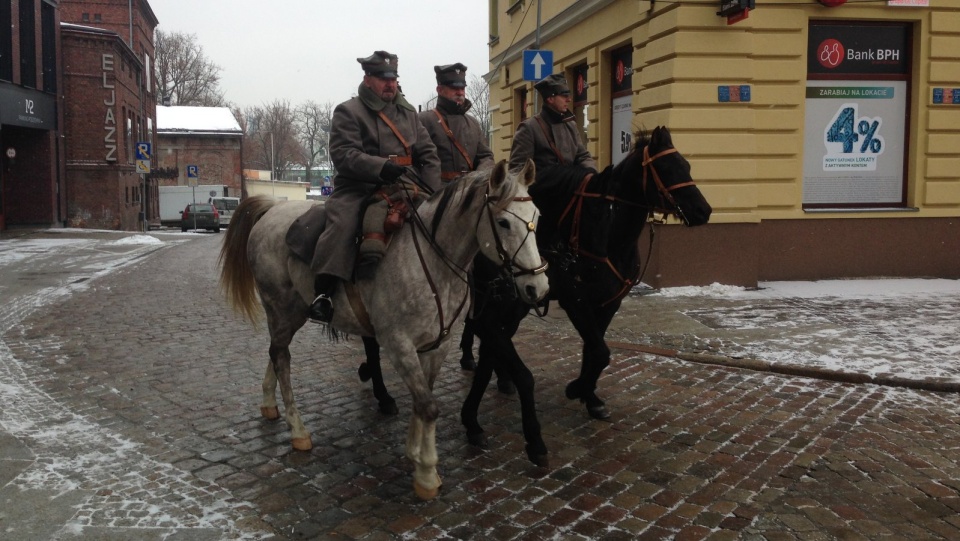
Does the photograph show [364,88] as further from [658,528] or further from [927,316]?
[927,316]

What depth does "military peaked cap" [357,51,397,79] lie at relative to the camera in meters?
5.22

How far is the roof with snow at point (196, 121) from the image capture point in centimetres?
6322

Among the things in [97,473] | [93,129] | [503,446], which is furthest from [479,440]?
[93,129]

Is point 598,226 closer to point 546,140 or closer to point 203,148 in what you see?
point 546,140

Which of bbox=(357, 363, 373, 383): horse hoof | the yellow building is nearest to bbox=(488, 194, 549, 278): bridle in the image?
bbox=(357, 363, 373, 383): horse hoof

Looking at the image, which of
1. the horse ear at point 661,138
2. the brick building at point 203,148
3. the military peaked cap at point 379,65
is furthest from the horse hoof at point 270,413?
the brick building at point 203,148

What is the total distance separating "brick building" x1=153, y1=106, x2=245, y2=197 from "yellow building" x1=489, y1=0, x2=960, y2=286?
5550 centimetres

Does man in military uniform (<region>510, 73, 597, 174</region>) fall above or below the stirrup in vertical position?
above

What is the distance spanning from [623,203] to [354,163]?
2.18 m

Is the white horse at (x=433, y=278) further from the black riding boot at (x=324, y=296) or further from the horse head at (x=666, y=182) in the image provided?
the horse head at (x=666, y=182)

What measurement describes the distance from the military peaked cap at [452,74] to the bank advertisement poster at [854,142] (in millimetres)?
8124

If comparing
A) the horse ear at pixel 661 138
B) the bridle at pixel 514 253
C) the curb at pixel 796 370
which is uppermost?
the horse ear at pixel 661 138

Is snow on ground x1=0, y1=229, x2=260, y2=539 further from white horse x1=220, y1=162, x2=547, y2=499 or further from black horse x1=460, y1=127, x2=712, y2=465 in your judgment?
black horse x1=460, y1=127, x2=712, y2=465

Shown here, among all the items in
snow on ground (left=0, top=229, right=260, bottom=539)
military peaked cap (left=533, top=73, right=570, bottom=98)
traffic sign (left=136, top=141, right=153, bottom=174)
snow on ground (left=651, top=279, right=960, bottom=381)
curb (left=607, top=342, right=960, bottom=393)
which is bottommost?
snow on ground (left=0, top=229, right=260, bottom=539)
